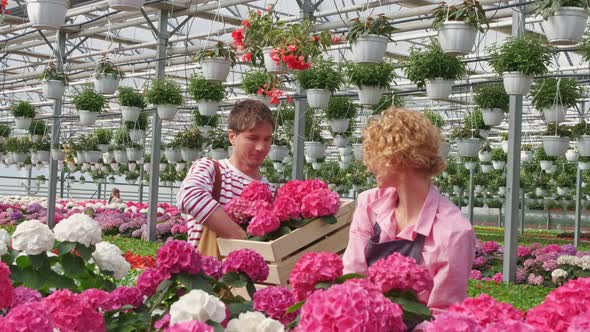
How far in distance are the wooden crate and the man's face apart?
0.34m

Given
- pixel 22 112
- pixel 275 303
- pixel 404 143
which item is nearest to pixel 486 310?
pixel 275 303

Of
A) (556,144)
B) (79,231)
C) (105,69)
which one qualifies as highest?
(105,69)

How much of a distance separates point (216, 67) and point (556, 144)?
520cm

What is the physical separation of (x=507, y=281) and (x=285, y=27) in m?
3.53

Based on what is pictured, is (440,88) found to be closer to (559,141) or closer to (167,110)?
(559,141)

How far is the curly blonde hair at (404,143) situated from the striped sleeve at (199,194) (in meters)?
0.70

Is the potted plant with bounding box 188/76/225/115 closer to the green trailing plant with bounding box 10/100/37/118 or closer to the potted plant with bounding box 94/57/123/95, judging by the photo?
the potted plant with bounding box 94/57/123/95

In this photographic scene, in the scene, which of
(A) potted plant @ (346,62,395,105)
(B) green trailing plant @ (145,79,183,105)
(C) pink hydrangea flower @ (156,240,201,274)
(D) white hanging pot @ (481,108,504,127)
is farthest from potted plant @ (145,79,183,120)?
(C) pink hydrangea flower @ (156,240,201,274)

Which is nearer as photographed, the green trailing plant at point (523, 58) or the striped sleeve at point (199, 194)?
the striped sleeve at point (199, 194)

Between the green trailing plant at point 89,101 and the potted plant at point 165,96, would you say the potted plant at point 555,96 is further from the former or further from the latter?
the green trailing plant at point 89,101

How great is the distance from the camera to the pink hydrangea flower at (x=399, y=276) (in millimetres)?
1518

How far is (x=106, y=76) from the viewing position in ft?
32.3

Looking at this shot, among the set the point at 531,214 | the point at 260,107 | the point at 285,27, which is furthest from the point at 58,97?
the point at 531,214

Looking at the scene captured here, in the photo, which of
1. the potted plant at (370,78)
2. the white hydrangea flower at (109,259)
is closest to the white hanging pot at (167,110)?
the potted plant at (370,78)
